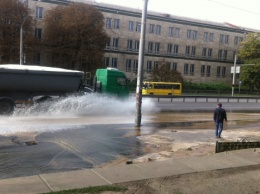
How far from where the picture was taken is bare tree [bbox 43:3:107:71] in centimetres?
5662

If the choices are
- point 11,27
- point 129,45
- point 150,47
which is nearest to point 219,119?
point 11,27

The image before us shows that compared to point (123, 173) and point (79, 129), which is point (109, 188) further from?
point (79, 129)

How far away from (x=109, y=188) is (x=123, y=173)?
4.17 ft

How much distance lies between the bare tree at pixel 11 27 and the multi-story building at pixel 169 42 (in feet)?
25.4

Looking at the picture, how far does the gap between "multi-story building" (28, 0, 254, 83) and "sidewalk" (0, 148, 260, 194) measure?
184ft

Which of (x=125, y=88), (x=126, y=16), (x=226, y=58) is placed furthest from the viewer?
(x=226, y=58)

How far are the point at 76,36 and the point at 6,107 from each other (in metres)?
40.0

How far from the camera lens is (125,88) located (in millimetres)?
26453

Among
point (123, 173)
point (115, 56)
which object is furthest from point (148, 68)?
point (123, 173)

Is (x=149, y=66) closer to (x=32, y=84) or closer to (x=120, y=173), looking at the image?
(x=32, y=84)

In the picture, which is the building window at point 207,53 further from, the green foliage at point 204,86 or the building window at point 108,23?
the building window at point 108,23

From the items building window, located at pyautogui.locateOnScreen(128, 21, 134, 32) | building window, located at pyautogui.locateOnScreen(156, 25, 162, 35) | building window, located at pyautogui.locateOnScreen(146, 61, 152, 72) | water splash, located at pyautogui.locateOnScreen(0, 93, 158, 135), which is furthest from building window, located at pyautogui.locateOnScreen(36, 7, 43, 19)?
water splash, located at pyautogui.locateOnScreen(0, 93, 158, 135)

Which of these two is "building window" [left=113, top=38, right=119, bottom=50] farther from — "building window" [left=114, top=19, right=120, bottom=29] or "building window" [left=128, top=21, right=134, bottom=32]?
"building window" [left=128, top=21, right=134, bottom=32]

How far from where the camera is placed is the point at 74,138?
13367mm
